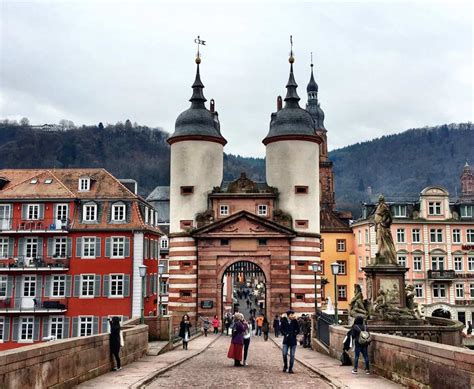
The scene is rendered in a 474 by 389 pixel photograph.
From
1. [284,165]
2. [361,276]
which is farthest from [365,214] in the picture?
[284,165]

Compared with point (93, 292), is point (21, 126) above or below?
above

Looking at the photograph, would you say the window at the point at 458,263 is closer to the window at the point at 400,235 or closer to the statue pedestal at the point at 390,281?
the window at the point at 400,235

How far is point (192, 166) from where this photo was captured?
1960 inches

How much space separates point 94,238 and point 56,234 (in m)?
2.88

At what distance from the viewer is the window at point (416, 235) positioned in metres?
60.9

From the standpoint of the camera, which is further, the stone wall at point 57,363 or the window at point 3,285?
the window at point 3,285

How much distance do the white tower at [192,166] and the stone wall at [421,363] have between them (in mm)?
32136

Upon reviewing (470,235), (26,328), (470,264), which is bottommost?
(26,328)

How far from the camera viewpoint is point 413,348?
46.1 ft

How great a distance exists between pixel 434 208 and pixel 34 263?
38702 mm

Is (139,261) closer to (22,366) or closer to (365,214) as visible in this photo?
(365,214)

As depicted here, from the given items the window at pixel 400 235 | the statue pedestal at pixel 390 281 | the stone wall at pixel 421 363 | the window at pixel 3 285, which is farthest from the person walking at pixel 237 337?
the window at pixel 400 235

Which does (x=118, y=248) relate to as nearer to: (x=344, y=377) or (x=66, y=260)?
(x=66, y=260)

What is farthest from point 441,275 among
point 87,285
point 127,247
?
point 87,285
